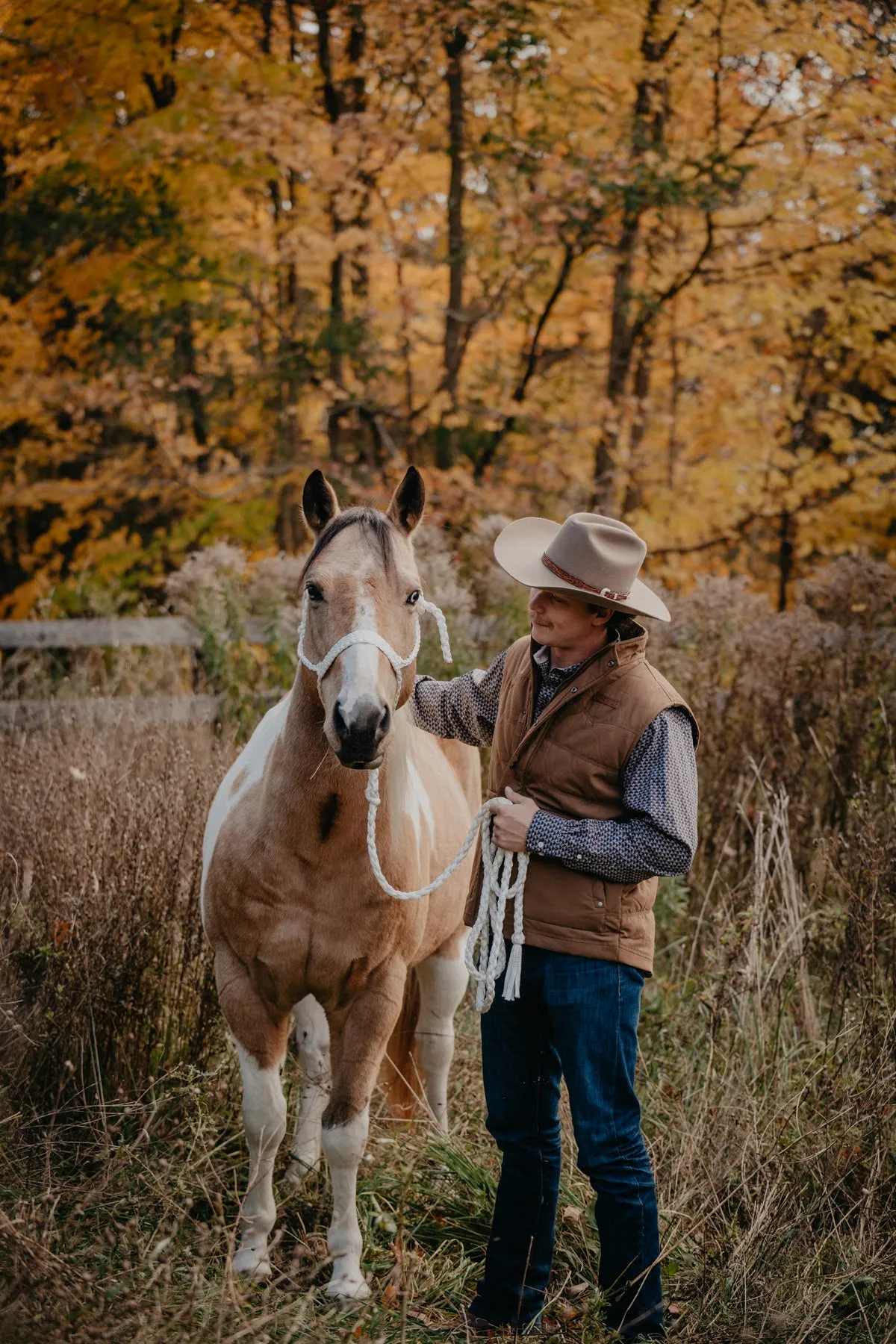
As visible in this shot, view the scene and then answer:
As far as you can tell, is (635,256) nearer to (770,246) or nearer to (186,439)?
(770,246)

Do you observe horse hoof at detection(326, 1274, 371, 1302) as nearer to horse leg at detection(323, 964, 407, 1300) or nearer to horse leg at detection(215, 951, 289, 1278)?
horse leg at detection(323, 964, 407, 1300)

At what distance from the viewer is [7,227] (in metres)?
8.67

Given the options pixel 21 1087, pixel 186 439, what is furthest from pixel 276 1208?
pixel 186 439

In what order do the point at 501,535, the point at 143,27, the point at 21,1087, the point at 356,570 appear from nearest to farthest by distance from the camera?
the point at 356,570, the point at 501,535, the point at 21,1087, the point at 143,27

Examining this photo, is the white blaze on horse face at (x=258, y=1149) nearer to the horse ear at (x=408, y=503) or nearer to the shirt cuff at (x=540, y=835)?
the shirt cuff at (x=540, y=835)

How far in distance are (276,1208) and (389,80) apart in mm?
8742

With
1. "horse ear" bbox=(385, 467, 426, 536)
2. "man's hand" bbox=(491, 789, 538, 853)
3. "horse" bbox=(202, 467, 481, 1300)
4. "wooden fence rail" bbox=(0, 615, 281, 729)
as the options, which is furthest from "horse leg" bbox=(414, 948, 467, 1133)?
"wooden fence rail" bbox=(0, 615, 281, 729)

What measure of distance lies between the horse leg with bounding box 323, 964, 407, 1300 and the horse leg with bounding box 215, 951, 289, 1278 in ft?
0.47

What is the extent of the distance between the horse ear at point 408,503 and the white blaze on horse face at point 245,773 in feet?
1.77

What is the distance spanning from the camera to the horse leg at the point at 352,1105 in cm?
267

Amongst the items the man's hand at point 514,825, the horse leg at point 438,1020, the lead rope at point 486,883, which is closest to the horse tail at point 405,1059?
the horse leg at point 438,1020

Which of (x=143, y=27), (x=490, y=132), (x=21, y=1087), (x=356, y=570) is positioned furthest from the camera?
(x=490, y=132)

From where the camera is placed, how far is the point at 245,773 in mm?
2916

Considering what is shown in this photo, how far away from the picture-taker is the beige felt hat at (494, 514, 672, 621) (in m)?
2.45
